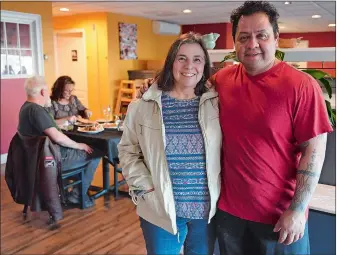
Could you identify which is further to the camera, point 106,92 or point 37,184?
point 106,92

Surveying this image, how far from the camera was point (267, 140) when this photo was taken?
1264 millimetres

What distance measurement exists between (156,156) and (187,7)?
5.13 meters

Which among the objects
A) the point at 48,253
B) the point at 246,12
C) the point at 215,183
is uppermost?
the point at 246,12

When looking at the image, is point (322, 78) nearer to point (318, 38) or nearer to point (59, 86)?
point (59, 86)

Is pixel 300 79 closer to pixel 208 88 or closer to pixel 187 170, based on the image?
pixel 208 88

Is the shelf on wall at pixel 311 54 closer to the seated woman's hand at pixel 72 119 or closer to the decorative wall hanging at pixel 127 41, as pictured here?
the seated woman's hand at pixel 72 119

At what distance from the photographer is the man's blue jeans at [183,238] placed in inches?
59.9

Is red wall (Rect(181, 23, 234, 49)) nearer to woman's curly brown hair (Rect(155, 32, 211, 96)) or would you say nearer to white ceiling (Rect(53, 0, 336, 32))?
white ceiling (Rect(53, 0, 336, 32))

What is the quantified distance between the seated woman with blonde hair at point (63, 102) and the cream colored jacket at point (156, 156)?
7.79 ft

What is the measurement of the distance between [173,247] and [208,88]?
2.28 feet

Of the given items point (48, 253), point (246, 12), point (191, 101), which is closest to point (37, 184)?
point (48, 253)

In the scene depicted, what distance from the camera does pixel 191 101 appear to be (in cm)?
148

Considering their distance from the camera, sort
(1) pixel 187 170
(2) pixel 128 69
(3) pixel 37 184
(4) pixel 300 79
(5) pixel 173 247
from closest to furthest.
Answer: (4) pixel 300 79 < (1) pixel 187 170 < (5) pixel 173 247 < (3) pixel 37 184 < (2) pixel 128 69

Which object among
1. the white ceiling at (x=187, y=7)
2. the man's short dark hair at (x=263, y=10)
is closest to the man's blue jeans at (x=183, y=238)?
the man's short dark hair at (x=263, y=10)
